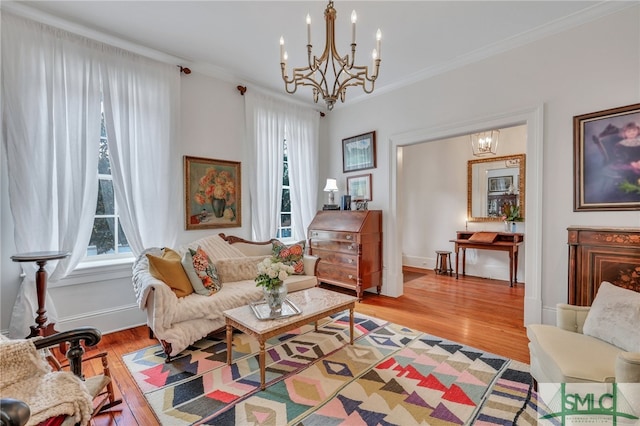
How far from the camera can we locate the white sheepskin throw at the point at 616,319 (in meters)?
1.59

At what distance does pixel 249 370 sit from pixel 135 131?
274 cm

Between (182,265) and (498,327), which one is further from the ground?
(182,265)

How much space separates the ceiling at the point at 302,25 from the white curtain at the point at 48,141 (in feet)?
0.94

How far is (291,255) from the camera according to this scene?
376 centimetres

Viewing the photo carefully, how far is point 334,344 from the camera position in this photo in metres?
2.69

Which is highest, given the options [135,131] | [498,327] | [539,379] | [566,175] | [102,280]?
[135,131]

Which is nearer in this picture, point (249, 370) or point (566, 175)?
point (249, 370)

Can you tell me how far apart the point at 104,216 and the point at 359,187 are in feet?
11.3

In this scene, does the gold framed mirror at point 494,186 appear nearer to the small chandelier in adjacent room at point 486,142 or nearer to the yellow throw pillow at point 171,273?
the small chandelier in adjacent room at point 486,142

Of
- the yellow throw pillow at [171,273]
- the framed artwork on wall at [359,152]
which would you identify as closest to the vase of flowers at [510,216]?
the framed artwork on wall at [359,152]

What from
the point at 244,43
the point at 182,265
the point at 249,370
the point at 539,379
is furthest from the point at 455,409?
the point at 244,43

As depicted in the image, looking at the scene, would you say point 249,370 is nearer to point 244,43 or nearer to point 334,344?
point 334,344

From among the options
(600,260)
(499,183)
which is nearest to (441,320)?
(600,260)

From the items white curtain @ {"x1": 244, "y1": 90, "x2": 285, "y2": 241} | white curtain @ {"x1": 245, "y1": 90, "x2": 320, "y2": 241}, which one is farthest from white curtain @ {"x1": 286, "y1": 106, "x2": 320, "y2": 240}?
white curtain @ {"x1": 244, "y1": 90, "x2": 285, "y2": 241}
